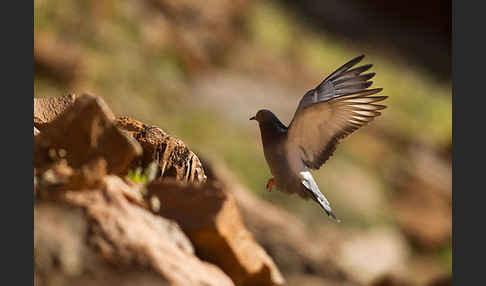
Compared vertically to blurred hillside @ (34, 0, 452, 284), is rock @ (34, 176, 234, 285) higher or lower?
lower

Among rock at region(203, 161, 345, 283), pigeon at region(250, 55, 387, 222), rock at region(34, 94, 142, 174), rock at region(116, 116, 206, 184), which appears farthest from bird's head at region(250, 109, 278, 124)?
rock at region(203, 161, 345, 283)

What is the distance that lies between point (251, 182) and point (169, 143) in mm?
9248

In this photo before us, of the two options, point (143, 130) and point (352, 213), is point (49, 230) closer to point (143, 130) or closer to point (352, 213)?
point (143, 130)

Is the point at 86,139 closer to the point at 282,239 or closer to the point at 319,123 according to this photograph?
the point at 319,123

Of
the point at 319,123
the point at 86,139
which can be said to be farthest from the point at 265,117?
the point at 86,139

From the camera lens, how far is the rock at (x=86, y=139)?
3779mm

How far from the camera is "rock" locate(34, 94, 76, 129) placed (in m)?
4.87

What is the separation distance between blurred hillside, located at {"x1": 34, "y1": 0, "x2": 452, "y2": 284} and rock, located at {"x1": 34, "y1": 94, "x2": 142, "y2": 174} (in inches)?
309

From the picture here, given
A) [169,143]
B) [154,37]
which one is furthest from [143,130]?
[154,37]

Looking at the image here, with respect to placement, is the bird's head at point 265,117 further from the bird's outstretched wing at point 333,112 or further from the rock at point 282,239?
the rock at point 282,239

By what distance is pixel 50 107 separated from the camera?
4.97m

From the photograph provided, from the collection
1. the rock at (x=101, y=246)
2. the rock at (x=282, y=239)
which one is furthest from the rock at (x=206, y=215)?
the rock at (x=282, y=239)

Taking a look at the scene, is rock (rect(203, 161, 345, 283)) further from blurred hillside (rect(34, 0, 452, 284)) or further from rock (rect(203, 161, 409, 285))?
blurred hillside (rect(34, 0, 452, 284))

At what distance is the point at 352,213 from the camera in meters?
14.9
